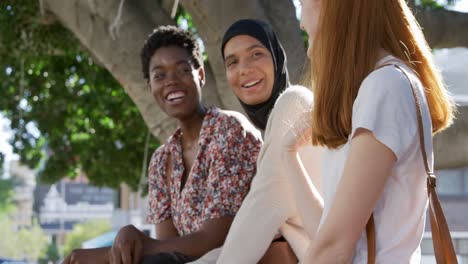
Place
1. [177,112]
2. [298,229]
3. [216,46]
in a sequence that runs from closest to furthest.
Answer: [298,229], [177,112], [216,46]

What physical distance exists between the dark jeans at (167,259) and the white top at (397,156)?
1315 mm

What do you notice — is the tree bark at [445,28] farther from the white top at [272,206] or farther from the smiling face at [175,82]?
the white top at [272,206]

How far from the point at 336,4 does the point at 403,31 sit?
7.6 inches

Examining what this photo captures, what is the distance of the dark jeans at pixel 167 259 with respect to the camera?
141 inches

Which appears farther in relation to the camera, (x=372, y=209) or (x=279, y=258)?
(x=279, y=258)

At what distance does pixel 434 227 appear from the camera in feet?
7.70

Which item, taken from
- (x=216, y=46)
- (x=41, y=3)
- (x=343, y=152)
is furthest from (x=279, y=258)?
(x=41, y=3)

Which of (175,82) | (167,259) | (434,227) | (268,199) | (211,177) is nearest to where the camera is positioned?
(434,227)

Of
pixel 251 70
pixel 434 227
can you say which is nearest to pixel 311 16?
pixel 434 227

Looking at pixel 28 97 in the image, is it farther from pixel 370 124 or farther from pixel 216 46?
pixel 370 124

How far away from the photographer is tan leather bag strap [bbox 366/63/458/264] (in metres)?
2.32

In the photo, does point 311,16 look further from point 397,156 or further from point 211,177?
point 211,177

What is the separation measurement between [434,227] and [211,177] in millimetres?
1588

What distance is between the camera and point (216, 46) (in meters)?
6.30
